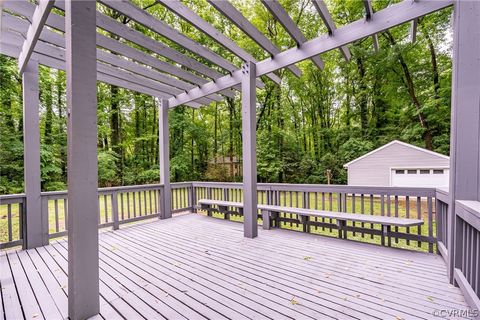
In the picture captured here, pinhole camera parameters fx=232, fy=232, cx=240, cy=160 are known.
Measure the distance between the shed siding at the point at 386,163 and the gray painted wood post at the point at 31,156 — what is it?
436 inches

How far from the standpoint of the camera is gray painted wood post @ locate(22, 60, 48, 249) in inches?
133

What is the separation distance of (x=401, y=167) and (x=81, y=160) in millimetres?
10807

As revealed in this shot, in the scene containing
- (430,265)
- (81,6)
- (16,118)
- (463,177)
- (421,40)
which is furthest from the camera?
(421,40)

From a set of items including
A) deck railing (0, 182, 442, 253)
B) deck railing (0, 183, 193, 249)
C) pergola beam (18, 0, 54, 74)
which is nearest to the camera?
pergola beam (18, 0, 54, 74)

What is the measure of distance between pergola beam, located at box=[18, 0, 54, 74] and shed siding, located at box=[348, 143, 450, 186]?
1098cm

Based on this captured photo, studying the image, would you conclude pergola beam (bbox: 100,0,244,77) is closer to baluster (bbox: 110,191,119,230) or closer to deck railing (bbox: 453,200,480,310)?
baluster (bbox: 110,191,119,230)

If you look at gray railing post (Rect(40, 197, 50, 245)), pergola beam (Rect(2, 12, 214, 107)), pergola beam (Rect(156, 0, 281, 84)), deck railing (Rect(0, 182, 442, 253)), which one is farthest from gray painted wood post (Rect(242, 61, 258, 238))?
gray railing post (Rect(40, 197, 50, 245))

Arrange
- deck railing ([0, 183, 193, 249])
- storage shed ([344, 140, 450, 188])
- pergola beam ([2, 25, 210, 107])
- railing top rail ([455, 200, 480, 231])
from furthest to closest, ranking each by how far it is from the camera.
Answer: storage shed ([344, 140, 450, 188]), deck railing ([0, 183, 193, 249]), pergola beam ([2, 25, 210, 107]), railing top rail ([455, 200, 480, 231])

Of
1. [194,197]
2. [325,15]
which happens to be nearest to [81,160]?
[325,15]

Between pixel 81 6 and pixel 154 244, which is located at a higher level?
pixel 81 6

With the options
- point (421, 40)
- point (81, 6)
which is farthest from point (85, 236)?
point (421, 40)

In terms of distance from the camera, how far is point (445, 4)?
7.68ft

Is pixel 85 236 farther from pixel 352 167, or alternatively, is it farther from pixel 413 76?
pixel 413 76

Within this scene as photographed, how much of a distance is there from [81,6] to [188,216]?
15.1 feet
